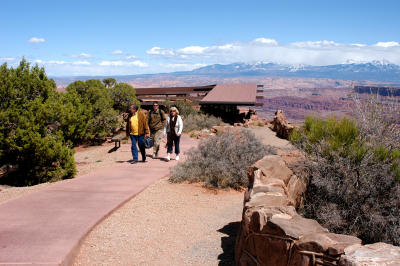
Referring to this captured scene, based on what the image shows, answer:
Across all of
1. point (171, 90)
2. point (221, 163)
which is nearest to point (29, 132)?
point (221, 163)

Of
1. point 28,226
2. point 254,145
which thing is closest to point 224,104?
point 254,145

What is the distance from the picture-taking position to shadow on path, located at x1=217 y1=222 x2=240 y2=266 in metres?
4.58

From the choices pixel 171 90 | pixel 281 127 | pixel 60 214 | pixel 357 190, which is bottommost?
pixel 281 127

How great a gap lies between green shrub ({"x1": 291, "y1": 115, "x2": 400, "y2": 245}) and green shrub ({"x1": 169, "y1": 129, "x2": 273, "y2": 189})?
245cm

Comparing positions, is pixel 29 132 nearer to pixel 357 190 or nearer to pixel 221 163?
Result: pixel 221 163

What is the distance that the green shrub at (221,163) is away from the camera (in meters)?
8.12

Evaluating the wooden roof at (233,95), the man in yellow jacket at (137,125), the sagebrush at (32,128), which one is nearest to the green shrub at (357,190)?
the man in yellow jacket at (137,125)

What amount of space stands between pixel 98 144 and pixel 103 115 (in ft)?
4.96

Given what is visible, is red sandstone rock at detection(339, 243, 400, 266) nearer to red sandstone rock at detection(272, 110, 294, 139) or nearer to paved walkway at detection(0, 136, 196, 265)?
paved walkway at detection(0, 136, 196, 265)

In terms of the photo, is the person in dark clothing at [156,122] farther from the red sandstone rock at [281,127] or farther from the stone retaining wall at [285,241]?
the red sandstone rock at [281,127]

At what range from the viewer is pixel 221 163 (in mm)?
8227

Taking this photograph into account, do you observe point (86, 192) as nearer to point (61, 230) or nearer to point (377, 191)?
point (61, 230)

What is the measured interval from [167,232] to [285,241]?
8.20 feet

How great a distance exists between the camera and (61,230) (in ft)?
16.4
